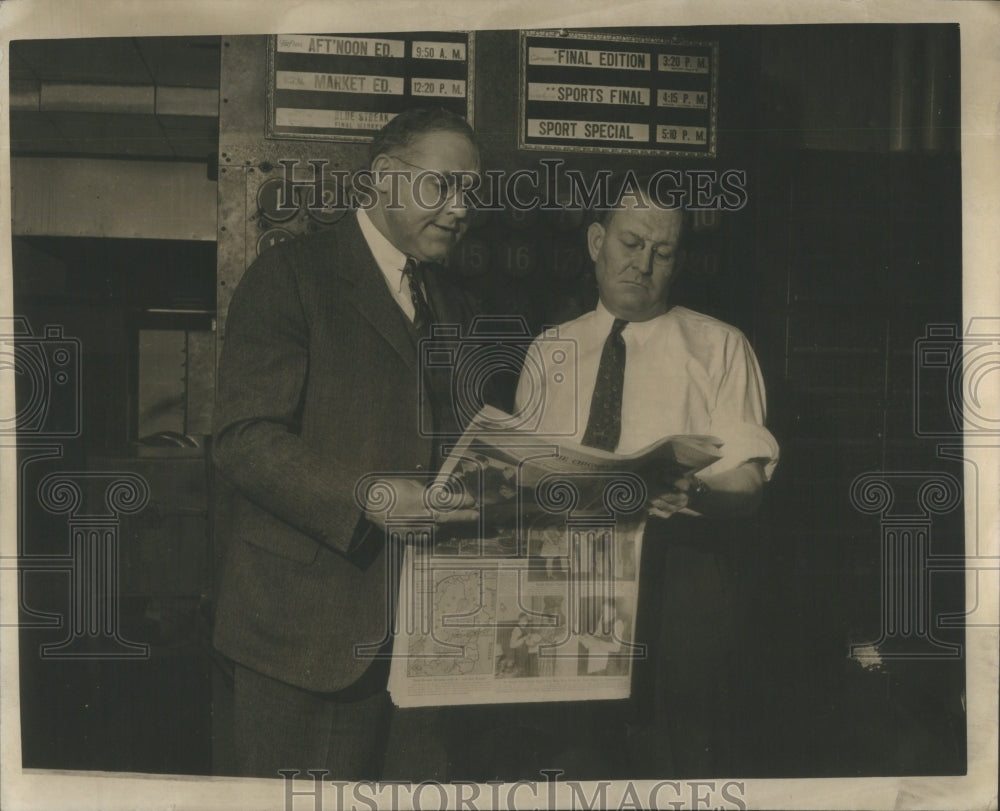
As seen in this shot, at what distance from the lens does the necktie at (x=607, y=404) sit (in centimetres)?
285

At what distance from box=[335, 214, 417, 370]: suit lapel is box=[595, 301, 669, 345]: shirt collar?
2.12ft

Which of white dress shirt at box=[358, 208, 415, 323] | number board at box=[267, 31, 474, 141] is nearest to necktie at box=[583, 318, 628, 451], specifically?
white dress shirt at box=[358, 208, 415, 323]

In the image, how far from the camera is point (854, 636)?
2.93m

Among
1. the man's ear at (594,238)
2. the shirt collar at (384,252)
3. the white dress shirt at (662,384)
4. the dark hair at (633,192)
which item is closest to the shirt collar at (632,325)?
the white dress shirt at (662,384)

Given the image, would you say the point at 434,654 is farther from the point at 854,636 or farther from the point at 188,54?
the point at 188,54

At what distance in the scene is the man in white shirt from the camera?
9.34 feet

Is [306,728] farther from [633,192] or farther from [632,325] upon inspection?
[633,192]

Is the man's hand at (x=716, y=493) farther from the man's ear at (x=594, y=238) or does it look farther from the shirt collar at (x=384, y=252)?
the shirt collar at (x=384, y=252)

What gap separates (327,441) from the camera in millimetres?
2771

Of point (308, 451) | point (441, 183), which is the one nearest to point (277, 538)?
point (308, 451)

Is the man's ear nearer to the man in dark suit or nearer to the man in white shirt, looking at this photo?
the man in white shirt

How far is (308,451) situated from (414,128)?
114 cm

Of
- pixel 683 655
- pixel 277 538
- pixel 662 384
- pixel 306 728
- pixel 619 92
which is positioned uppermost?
pixel 619 92

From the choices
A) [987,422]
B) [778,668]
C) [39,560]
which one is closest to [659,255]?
[987,422]
